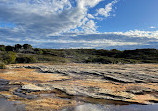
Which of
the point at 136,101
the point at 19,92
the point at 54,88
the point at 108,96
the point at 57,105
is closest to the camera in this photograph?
the point at 57,105

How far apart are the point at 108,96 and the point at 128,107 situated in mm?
1355

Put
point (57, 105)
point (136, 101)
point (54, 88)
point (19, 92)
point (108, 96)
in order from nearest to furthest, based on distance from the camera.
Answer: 1. point (57, 105)
2. point (136, 101)
3. point (108, 96)
4. point (19, 92)
5. point (54, 88)

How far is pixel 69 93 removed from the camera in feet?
26.1

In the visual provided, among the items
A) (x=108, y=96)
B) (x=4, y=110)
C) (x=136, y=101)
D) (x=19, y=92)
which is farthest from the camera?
(x=19, y=92)

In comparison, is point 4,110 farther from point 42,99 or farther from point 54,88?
point 54,88

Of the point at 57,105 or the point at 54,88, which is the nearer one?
the point at 57,105

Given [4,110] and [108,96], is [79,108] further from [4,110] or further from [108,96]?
[4,110]

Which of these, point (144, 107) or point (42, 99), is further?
point (42, 99)

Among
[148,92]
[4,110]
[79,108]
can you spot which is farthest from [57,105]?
[148,92]

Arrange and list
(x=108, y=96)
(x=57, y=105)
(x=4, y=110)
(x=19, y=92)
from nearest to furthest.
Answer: (x=4, y=110) → (x=57, y=105) → (x=108, y=96) → (x=19, y=92)

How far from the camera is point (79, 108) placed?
6066 millimetres

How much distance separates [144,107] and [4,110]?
5.84 m

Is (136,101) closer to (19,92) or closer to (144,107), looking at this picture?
(144,107)

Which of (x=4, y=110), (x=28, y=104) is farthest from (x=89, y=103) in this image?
(x=4, y=110)
